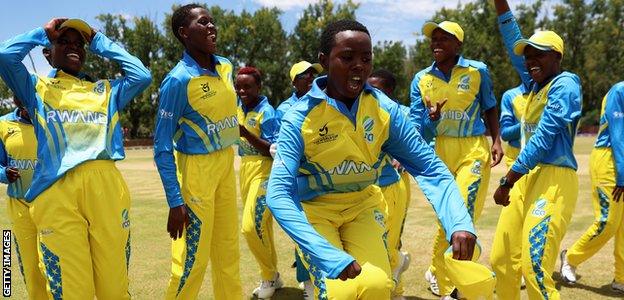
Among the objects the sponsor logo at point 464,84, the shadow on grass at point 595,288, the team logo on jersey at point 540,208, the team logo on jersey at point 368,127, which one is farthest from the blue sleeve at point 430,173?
the shadow on grass at point 595,288

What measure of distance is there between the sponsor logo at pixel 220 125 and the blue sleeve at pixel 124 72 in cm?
63

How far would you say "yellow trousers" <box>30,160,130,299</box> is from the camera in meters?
3.86

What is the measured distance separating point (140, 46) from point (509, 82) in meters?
37.3

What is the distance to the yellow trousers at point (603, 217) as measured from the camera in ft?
21.3

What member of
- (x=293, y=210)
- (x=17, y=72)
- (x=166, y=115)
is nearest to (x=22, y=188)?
(x=17, y=72)

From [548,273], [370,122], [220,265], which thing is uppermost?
A: [370,122]

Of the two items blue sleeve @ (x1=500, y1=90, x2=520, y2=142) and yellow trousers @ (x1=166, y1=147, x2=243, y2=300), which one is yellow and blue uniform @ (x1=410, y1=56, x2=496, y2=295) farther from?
yellow trousers @ (x1=166, y1=147, x2=243, y2=300)

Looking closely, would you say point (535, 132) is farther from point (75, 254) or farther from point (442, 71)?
point (75, 254)

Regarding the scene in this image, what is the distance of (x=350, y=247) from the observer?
3340mm

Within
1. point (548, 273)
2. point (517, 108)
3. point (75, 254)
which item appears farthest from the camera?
point (517, 108)

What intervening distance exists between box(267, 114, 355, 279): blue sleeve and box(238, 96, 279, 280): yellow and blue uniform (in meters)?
3.40

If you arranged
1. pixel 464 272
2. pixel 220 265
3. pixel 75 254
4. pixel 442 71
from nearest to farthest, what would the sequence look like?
1. pixel 464 272
2. pixel 75 254
3. pixel 220 265
4. pixel 442 71

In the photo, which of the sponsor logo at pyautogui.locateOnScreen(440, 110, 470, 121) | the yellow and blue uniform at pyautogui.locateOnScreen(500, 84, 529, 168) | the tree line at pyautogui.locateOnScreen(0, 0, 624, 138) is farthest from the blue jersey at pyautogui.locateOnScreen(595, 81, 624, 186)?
the tree line at pyautogui.locateOnScreen(0, 0, 624, 138)

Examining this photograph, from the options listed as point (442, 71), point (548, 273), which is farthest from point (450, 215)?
point (442, 71)
